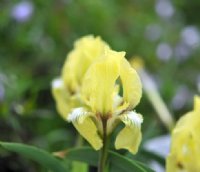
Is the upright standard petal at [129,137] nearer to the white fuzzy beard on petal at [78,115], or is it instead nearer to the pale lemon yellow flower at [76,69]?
the white fuzzy beard on petal at [78,115]

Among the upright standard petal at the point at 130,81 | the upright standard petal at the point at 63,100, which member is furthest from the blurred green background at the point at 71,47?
the upright standard petal at the point at 130,81

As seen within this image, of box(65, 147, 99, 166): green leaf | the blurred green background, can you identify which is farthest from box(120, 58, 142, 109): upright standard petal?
the blurred green background

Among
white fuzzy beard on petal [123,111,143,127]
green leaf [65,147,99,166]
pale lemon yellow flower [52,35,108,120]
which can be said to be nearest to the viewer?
white fuzzy beard on petal [123,111,143,127]

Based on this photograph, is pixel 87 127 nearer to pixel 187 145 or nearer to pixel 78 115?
pixel 78 115

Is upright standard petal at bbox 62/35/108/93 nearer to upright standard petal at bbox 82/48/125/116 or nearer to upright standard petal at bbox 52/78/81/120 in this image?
upright standard petal at bbox 52/78/81/120

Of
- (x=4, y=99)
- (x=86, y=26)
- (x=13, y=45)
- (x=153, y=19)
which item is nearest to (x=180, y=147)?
(x=4, y=99)
